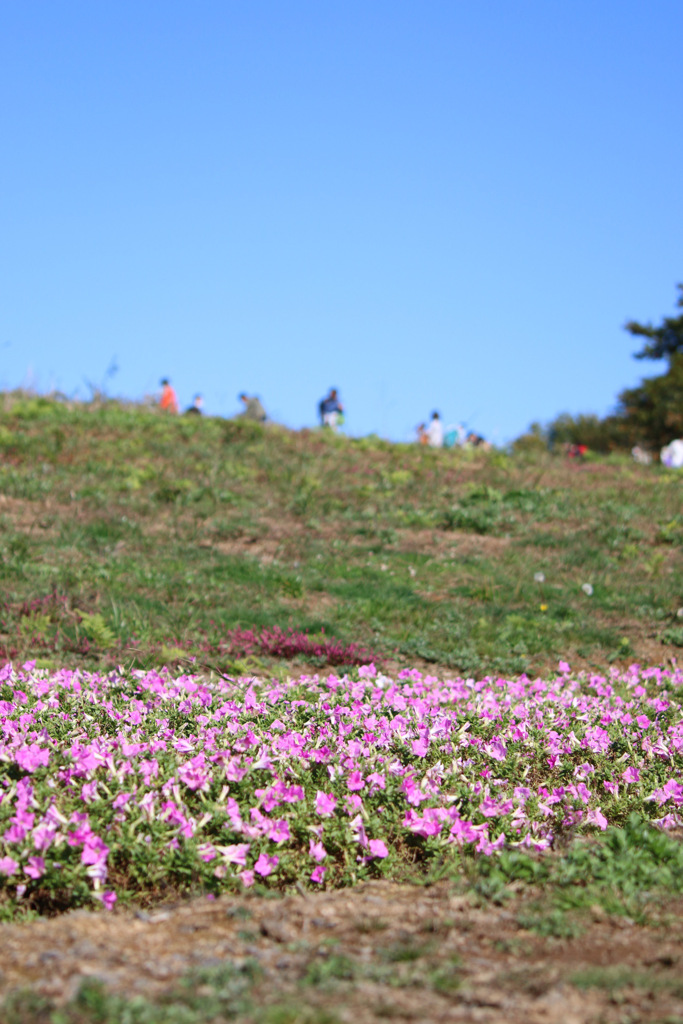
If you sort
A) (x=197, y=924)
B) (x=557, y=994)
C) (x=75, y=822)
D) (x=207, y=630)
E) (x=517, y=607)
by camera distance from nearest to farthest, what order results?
(x=557, y=994)
(x=197, y=924)
(x=75, y=822)
(x=207, y=630)
(x=517, y=607)

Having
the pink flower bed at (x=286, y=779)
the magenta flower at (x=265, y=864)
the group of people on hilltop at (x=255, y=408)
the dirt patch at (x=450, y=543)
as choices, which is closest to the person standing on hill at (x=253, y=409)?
the group of people on hilltop at (x=255, y=408)

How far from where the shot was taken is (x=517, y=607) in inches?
361

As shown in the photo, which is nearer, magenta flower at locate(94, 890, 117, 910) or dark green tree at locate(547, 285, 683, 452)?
magenta flower at locate(94, 890, 117, 910)

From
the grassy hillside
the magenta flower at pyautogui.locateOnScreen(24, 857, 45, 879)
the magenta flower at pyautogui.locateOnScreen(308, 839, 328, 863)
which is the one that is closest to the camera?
the magenta flower at pyautogui.locateOnScreen(24, 857, 45, 879)

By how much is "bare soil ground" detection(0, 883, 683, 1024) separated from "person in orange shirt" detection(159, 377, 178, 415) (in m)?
17.7

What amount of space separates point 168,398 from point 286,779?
1804 centimetres

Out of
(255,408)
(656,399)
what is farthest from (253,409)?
(656,399)

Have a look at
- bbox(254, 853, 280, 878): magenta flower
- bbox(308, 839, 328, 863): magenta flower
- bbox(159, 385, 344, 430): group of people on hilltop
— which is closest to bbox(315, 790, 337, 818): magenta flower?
bbox(308, 839, 328, 863): magenta flower

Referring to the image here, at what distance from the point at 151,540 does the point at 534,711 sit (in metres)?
6.23

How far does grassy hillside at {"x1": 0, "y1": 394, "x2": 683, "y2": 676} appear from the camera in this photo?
7.72m

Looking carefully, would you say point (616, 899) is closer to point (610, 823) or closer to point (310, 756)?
point (610, 823)

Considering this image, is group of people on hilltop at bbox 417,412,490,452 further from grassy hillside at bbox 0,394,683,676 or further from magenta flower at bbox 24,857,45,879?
magenta flower at bbox 24,857,45,879

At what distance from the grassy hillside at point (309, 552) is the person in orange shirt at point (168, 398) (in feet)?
13.3

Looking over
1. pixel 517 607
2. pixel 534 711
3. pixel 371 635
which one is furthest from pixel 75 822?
pixel 517 607
